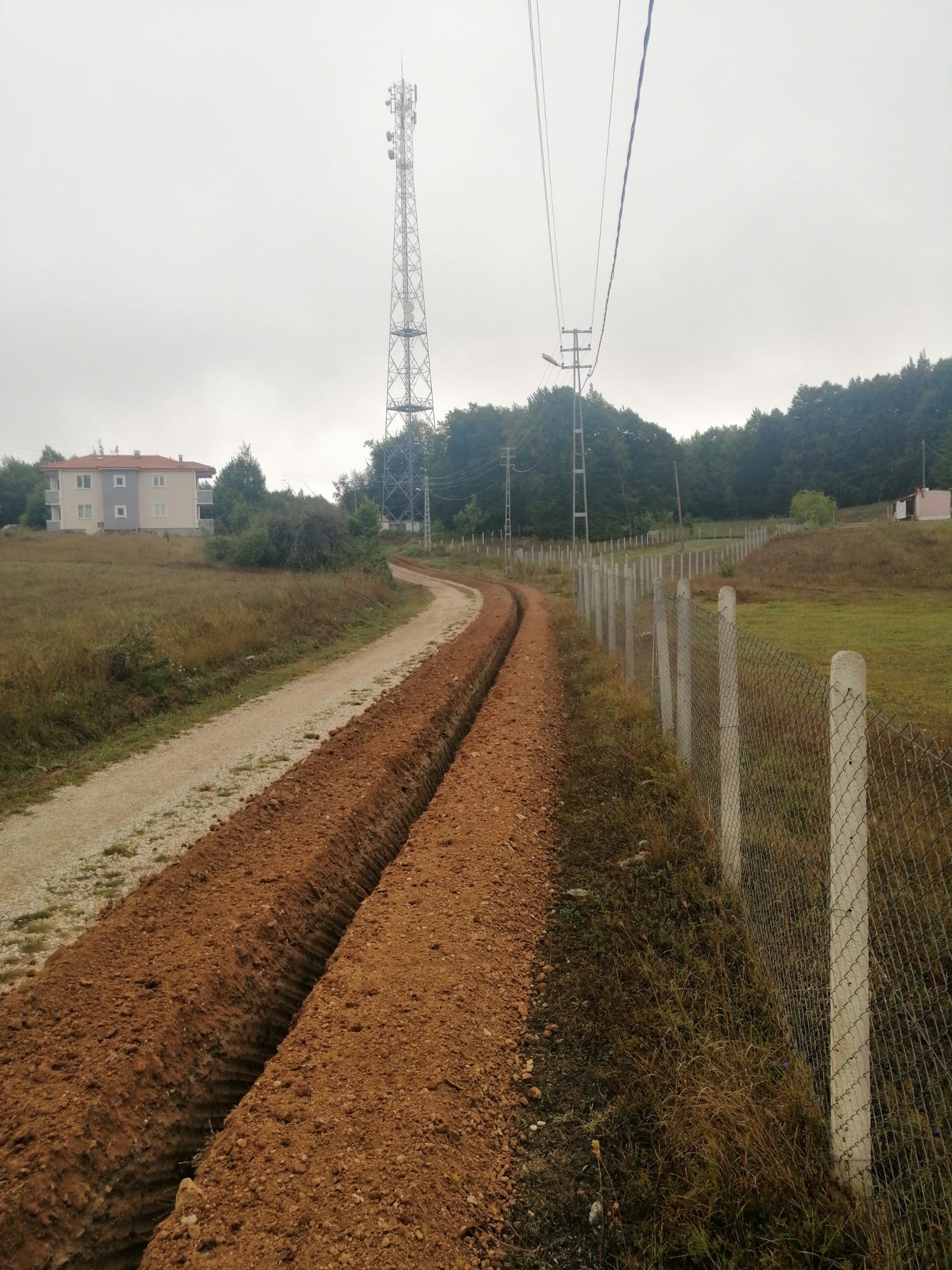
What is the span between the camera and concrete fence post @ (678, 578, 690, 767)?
22.3 ft

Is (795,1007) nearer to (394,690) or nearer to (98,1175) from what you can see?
(98,1175)

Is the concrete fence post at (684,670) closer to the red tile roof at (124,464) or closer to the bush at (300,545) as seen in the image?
the bush at (300,545)

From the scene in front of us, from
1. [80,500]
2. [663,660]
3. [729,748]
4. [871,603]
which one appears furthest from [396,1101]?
[80,500]

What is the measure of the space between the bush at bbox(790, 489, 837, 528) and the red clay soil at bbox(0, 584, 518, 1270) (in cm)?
6725

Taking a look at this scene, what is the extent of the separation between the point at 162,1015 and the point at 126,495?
70274mm

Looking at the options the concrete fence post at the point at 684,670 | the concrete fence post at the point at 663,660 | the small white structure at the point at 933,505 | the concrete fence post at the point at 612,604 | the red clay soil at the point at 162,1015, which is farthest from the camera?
the small white structure at the point at 933,505

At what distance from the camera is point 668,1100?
3.45m

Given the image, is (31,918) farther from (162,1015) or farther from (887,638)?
(887,638)

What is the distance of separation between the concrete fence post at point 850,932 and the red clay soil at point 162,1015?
254 centimetres

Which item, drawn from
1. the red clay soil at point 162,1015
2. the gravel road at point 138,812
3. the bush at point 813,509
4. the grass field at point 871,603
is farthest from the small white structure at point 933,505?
the red clay soil at point 162,1015

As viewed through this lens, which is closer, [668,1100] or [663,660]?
[668,1100]

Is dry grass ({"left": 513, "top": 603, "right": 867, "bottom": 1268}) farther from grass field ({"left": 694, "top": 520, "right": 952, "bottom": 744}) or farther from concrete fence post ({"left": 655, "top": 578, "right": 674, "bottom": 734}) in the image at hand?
grass field ({"left": 694, "top": 520, "right": 952, "bottom": 744})

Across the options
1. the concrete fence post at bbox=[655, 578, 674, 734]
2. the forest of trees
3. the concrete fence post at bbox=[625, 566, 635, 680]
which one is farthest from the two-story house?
the concrete fence post at bbox=[655, 578, 674, 734]

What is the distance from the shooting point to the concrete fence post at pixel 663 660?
829 centimetres
